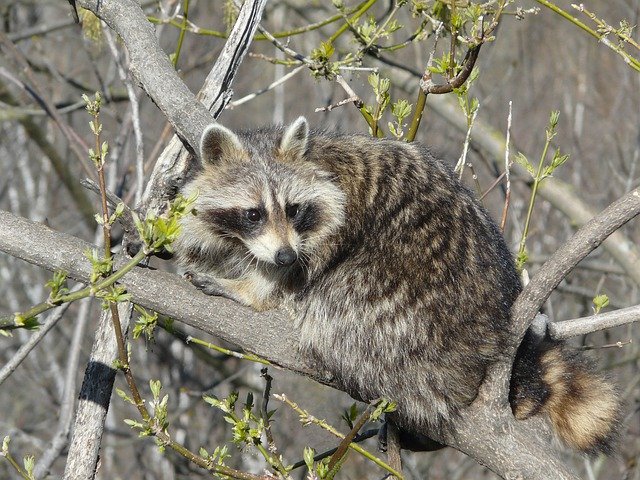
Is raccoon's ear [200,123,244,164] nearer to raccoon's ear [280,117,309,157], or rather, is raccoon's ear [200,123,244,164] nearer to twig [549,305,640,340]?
raccoon's ear [280,117,309,157]

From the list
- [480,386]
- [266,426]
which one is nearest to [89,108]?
[266,426]

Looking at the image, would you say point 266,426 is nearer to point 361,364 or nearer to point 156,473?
point 361,364

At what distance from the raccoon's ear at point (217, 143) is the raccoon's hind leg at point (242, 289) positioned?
57cm

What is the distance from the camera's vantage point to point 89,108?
3.00 m

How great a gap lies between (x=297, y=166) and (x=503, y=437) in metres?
1.64

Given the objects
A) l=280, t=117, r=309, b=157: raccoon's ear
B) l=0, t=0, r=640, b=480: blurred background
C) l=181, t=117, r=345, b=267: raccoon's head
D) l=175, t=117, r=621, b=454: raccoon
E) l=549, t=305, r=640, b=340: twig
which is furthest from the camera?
l=0, t=0, r=640, b=480: blurred background

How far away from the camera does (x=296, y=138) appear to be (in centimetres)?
433

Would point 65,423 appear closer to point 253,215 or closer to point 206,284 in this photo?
point 206,284

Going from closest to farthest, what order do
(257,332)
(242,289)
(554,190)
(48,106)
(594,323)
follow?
(594,323)
(257,332)
(242,289)
(48,106)
(554,190)

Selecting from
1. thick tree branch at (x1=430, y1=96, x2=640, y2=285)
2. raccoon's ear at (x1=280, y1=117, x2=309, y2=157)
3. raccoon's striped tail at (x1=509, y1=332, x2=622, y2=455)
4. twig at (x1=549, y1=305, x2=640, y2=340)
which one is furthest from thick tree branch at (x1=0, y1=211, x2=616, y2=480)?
thick tree branch at (x1=430, y1=96, x2=640, y2=285)

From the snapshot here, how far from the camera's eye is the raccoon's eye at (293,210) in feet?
13.7

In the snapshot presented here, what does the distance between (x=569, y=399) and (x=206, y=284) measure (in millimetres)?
1784

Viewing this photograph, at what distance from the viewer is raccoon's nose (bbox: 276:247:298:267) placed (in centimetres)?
395

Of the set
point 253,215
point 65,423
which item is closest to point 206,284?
point 253,215
